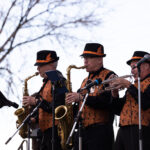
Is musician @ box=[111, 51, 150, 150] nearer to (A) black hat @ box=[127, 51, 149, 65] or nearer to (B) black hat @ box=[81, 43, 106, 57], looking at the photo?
(A) black hat @ box=[127, 51, 149, 65]

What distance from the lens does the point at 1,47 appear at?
16656mm

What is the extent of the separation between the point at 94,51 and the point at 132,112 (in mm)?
1463

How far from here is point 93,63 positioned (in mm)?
7754

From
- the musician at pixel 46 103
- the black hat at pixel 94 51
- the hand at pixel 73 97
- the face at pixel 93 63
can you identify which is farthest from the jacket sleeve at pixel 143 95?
the musician at pixel 46 103

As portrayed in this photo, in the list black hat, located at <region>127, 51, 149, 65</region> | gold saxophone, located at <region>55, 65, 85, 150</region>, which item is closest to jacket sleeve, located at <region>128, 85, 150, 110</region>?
black hat, located at <region>127, 51, 149, 65</region>

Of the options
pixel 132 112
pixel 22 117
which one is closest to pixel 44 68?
pixel 22 117

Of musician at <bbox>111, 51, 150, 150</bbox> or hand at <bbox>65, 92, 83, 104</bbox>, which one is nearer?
musician at <bbox>111, 51, 150, 150</bbox>

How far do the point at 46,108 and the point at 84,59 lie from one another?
1141mm

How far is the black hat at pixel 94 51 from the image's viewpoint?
307 inches

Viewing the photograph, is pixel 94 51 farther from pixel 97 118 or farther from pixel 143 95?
pixel 143 95

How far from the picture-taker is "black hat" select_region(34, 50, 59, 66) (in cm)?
868

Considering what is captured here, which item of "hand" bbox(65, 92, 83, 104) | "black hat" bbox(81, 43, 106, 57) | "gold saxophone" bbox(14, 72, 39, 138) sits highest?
"black hat" bbox(81, 43, 106, 57)

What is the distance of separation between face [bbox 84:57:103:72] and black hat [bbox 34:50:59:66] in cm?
110

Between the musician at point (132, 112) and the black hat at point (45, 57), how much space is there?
6.51 ft
